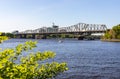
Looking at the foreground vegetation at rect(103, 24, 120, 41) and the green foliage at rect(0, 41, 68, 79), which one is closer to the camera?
the green foliage at rect(0, 41, 68, 79)

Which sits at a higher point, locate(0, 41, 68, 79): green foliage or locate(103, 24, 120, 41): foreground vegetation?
locate(0, 41, 68, 79): green foliage

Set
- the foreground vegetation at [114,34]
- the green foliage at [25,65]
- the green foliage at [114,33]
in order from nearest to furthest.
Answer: the green foliage at [25,65], the foreground vegetation at [114,34], the green foliage at [114,33]

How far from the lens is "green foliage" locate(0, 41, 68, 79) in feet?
30.9

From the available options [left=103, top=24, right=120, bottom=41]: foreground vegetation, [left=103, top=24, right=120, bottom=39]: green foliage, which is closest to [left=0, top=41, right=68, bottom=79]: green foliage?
[left=103, top=24, right=120, bottom=41]: foreground vegetation

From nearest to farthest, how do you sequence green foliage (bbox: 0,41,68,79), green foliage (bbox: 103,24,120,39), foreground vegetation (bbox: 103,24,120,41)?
green foliage (bbox: 0,41,68,79)
foreground vegetation (bbox: 103,24,120,41)
green foliage (bbox: 103,24,120,39)

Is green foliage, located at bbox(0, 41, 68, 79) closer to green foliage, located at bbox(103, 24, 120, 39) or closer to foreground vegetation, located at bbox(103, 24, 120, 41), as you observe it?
foreground vegetation, located at bbox(103, 24, 120, 41)

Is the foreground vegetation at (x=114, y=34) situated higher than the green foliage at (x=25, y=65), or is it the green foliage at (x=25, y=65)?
the green foliage at (x=25, y=65)

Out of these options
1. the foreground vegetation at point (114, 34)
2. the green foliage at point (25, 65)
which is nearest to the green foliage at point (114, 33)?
the foreground vegetation at point (114, 34)

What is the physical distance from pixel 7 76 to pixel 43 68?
11.0ft

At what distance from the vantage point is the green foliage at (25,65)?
30.9 feet

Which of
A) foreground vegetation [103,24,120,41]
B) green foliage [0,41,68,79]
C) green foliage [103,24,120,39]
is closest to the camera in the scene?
green foliage [0,41,68,79]

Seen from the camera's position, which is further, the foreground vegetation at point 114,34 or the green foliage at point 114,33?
the green foliage at point 114,33

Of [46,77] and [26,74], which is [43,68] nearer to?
[46,77]

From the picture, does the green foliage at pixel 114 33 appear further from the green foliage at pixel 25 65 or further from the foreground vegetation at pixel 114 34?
the green foliage at pixel 25 65
